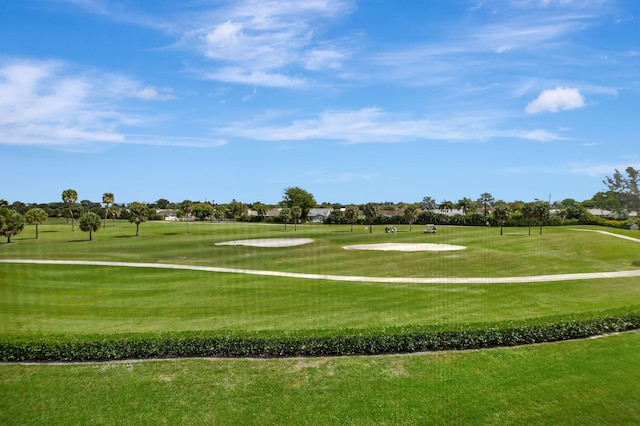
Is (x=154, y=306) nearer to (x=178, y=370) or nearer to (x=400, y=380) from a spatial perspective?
(x=178, y=370)

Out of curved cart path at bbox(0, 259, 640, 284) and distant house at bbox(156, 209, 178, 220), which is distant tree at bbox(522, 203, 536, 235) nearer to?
curved cart path at bbox(0, 259, 640, 284)

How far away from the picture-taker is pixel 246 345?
16.8m

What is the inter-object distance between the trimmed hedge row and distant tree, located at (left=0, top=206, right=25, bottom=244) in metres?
52.6

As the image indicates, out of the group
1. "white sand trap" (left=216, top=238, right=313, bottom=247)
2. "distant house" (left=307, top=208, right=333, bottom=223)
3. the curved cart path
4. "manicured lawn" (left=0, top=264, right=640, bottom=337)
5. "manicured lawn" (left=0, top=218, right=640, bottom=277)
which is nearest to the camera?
"manicured lawn" (left=0, top=264, right=640, bottom=337)

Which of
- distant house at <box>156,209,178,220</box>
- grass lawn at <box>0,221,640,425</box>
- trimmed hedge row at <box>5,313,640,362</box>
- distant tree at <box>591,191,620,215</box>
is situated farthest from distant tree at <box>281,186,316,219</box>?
trimmed hedge row at <box>5,313,640,362</box>

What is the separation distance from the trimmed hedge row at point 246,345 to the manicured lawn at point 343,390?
1.67 feet

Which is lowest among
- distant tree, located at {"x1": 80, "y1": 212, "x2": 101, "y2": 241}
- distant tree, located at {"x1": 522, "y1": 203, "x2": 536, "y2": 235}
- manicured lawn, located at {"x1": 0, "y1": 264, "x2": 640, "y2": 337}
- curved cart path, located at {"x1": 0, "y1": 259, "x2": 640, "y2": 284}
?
manicured lawn, located at {"x1": 0, "y1": 264, "x2": 640, "y2": 337}

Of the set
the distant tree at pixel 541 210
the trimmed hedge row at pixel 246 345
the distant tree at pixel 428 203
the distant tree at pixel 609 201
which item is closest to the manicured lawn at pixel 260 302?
the trimmed hedge row at pixel 246 345

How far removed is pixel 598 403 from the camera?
13.6 metres

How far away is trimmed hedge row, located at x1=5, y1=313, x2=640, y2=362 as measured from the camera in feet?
54.2

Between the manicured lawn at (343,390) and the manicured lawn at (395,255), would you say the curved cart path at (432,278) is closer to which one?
the manicured lawn at (395,255)

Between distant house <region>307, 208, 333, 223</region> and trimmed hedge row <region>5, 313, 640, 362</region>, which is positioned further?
distant house <region>307, 208, 333, 223</region>

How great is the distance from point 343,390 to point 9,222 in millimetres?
62949

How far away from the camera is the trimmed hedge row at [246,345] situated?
1652 cm
